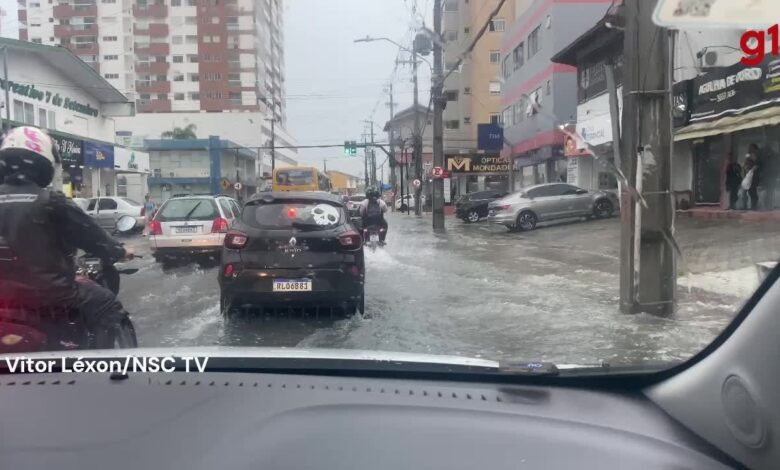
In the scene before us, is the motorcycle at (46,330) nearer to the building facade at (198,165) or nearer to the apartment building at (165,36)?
the apartment building at (165,36)

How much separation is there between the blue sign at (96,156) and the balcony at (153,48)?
3014 millimetres

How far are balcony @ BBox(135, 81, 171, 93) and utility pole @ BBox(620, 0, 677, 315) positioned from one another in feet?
33.1

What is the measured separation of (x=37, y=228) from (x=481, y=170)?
1201 inches

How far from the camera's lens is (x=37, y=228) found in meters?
3.56

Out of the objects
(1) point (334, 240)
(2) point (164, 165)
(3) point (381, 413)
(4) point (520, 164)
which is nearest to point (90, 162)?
(1) point (334, 240)

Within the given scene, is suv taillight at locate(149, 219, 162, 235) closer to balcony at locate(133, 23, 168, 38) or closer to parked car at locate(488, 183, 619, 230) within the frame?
balcony at locate(133, 23, 168, 38)

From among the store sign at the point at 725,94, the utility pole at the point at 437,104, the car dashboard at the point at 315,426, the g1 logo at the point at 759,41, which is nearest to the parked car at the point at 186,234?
the store sign at the point at 725,94

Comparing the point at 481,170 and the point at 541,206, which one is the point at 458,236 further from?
the point at 481,170

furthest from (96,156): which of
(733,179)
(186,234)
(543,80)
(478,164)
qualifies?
(478,164)

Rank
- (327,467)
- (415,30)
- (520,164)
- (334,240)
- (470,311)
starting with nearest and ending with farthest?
(327,467) → (334,240) → (470,311) → (415,30) → (520,164)

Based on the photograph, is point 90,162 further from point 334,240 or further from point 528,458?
point 528,458

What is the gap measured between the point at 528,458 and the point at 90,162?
45.9 ft

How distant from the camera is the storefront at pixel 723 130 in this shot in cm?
915

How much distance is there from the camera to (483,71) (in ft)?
188
